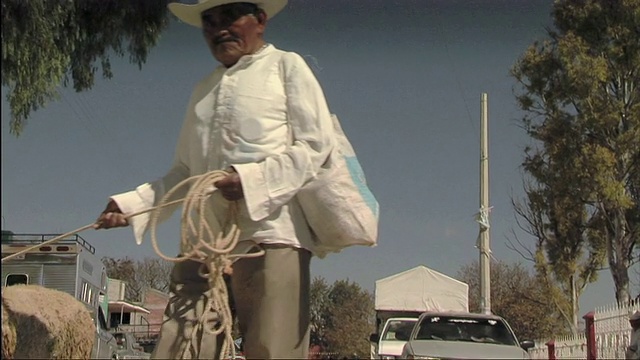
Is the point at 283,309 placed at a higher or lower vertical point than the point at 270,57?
lower

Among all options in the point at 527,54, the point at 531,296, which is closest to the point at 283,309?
the point at 527,54

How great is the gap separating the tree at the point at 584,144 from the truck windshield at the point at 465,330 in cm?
825

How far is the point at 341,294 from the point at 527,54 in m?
16.6

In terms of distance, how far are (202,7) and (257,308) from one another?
1.09 metres

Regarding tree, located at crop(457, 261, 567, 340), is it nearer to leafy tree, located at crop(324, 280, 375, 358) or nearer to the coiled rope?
leafy tree, located at crop(324, 280, 375, 358)

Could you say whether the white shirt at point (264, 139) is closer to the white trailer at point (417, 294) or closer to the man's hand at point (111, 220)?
the man's hand at point (111, 220)

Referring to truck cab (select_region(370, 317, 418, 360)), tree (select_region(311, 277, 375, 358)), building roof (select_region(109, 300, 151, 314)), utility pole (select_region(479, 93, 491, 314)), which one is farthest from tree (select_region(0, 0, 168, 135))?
tree (select_region(311, 277, 375, 358))

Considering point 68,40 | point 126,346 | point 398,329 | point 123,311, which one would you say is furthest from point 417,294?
point 68,40

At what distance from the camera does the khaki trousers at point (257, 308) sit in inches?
121

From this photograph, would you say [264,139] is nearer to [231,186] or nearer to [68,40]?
[231,186]

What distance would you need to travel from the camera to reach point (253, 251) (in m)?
3.15

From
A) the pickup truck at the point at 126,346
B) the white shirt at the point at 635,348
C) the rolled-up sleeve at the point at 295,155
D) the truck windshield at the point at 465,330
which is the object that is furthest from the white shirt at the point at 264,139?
the white shirt at the point at 635,348

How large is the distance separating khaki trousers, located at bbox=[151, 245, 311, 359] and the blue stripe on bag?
0.92 feet

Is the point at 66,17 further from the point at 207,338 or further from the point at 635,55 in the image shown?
the point at 635,55
